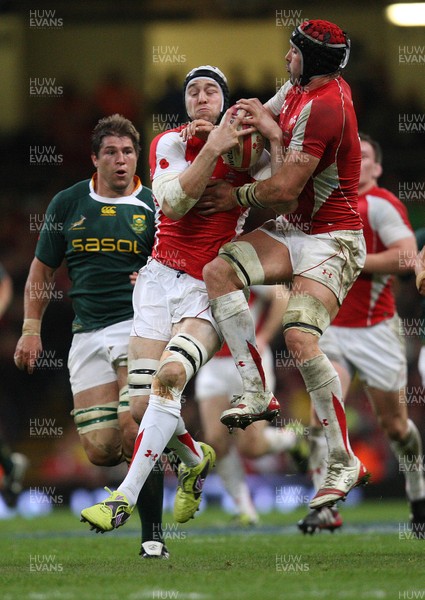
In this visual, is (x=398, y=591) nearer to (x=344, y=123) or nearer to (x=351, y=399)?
(x=344, y=123)

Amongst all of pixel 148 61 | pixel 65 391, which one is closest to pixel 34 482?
pixel 65 391

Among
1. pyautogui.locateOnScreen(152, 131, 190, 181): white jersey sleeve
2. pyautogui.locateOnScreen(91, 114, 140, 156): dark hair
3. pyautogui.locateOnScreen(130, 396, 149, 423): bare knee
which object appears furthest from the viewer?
pyautogui.locateOnScreen(91, 114, 140, 156): dark hair

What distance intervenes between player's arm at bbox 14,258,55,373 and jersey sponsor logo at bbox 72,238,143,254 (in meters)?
0.33

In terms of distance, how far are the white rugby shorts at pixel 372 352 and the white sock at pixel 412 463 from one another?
42cm

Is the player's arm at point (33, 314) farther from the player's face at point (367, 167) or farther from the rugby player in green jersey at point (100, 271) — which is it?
the player's face at point (367, 167)

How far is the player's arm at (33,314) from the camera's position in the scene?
8391mm

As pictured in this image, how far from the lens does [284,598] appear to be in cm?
559

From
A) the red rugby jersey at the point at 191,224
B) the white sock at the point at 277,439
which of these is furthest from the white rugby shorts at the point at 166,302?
the white sock at the point at 277,439

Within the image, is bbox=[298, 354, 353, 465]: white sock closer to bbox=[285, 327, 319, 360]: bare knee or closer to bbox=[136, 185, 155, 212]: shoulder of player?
bbox=[285, 327, 319, 360]: bare knee

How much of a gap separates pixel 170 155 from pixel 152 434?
1.67m

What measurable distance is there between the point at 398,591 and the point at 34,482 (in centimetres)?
1134

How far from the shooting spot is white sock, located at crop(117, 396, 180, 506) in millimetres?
7082

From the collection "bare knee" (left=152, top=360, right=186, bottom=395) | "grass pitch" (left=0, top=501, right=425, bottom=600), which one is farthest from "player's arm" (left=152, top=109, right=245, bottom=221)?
"grass pitch" (left=0, top=501, right=425, bottom=600)

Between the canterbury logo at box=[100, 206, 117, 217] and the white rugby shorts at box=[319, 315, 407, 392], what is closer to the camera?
the canterbury logo at box=[100, 206, 117, 217]
